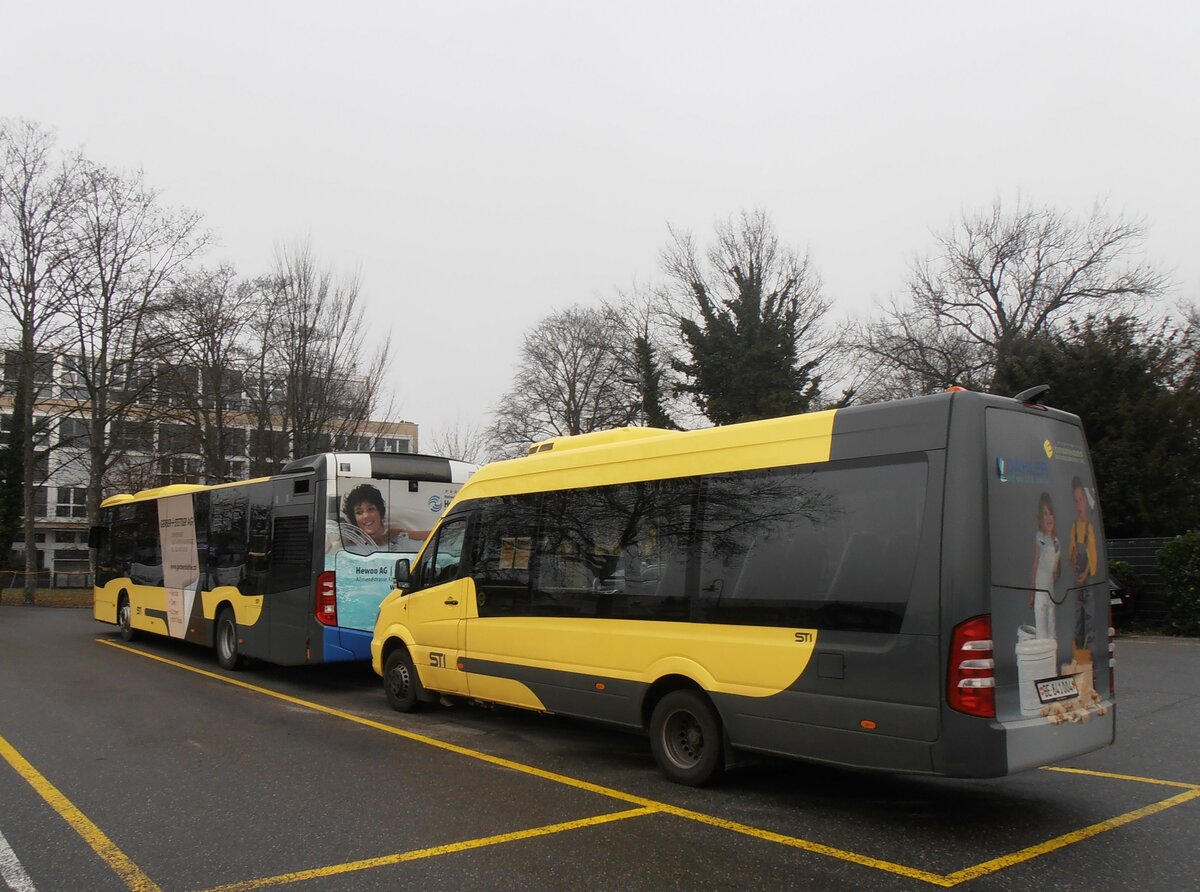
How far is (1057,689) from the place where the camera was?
5.39 metres

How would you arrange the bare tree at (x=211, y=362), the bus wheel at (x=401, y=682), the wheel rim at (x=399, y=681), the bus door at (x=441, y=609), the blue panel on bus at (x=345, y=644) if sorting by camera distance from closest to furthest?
the bus door at (x=441, y=609) → the bus wheel at (x=401, y=682) → the wheel rim at (x=399, y=681) → the blue panel on bus at (x=345, y=644) → the bare tree at (x=211, y=362)

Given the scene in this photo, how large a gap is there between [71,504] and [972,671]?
72555mm

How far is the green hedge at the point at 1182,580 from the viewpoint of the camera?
16.2 m

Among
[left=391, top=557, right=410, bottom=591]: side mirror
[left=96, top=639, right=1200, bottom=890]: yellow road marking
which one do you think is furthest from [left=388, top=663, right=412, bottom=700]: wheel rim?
[left=96, top=639, right=1200, bottom=890]: yellow road marking

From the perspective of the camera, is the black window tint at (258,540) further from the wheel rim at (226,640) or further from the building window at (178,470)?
the building window at (178,470)

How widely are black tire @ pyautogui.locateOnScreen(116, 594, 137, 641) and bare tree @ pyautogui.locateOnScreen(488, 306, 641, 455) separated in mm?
26247

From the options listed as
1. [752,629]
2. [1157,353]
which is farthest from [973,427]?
[1157,353]

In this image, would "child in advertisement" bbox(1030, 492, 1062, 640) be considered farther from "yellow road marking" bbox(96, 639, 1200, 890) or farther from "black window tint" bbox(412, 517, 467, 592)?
"black window tint" bbox(412, 517, 467, 592)

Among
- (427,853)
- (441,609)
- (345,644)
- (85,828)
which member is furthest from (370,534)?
(427,853)

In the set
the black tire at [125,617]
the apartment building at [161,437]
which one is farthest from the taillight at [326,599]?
the apartment building at [161,437]

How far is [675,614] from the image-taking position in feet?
21.5

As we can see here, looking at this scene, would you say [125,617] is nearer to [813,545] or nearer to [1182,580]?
[813,545]

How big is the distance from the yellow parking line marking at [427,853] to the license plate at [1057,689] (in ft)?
8.22

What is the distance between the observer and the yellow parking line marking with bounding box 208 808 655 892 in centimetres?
453
